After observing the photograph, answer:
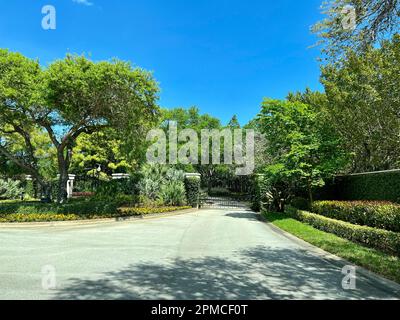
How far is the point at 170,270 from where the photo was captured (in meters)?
6.84

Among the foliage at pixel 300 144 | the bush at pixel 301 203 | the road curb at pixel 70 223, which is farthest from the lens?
the bush at pixel 301 203

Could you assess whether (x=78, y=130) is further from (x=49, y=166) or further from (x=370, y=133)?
(x=49, y=166)

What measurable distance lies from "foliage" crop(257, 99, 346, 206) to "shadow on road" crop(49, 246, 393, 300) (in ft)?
39.2

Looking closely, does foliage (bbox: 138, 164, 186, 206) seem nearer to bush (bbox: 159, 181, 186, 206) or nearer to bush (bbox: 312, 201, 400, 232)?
bush (bbox: 159, 181, 186, 206)

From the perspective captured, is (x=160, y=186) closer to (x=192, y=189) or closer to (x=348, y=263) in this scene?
(x=192, y=189)

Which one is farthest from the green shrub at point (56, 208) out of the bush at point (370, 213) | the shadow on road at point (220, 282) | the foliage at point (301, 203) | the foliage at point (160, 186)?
the foliage at point (301, 203)

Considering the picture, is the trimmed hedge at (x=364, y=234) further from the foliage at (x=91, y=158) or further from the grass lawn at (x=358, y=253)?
the foliage at (x=91, y=158)

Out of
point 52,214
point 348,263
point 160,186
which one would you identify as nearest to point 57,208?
point 52,214

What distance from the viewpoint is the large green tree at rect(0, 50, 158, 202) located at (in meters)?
15.7

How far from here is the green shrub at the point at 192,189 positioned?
2952 cm

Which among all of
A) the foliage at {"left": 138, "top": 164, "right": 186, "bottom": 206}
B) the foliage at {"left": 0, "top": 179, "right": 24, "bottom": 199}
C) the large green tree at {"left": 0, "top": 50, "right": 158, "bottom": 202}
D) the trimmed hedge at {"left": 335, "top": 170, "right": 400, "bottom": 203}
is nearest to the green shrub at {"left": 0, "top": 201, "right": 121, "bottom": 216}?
the large green tree at {"left": 0, "top": 50, "right": 158, "bottom": 202}

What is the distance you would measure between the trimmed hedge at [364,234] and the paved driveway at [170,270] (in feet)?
5.96

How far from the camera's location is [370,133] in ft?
60.5

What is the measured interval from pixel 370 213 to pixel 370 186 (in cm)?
457
